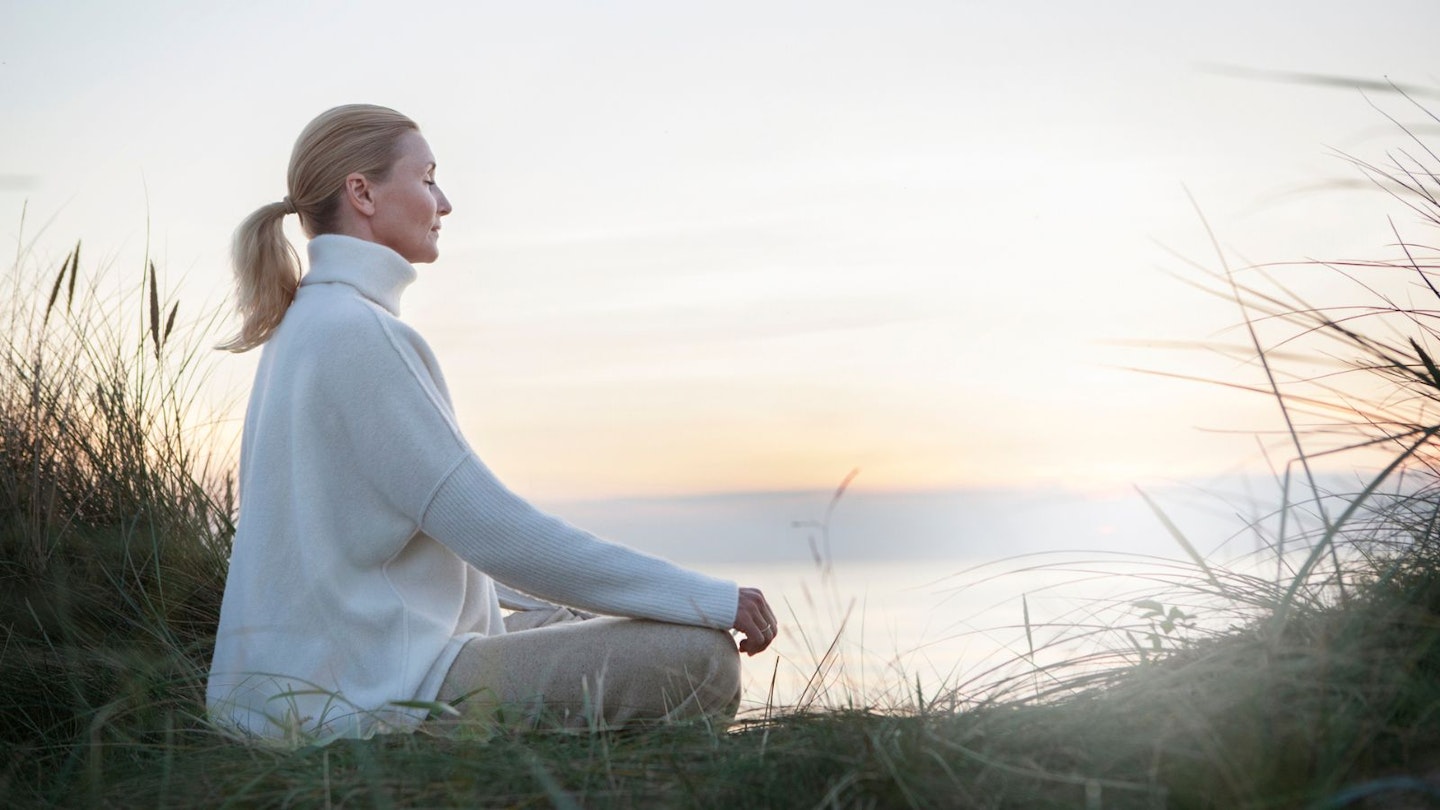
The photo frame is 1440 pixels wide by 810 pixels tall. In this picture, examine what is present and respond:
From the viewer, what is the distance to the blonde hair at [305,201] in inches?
97.7

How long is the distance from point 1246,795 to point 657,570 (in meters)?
1.10

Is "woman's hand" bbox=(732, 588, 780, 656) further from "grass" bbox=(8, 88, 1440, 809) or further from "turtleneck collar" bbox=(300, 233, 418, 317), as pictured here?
"turtleneck collar" bbox=(300, 233, 418, 317)

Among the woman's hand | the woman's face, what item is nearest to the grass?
the woman's hand

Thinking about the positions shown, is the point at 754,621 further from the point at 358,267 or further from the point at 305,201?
the point at 305,201

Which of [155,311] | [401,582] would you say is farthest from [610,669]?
[155,311]

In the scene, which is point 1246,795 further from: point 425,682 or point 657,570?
point 425,682

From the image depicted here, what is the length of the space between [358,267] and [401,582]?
62 centimetres

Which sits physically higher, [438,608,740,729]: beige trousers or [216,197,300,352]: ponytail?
[216,197,300,352]: ponytail

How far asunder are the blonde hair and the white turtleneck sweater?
0.28m

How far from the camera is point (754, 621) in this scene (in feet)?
7.07

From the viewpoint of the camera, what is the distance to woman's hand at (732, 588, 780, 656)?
7.04ft

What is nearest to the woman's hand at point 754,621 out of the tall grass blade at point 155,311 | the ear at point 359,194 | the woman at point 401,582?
the woman at point 401,582

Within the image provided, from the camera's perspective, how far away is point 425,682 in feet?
6.87

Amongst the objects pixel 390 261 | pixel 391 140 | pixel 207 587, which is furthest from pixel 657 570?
pixel 207 587
